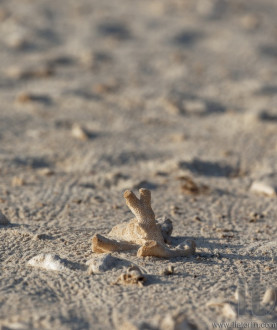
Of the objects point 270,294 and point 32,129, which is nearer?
point 270,294

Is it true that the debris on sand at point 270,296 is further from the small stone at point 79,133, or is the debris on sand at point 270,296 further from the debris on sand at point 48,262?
the small stone at point 79,133

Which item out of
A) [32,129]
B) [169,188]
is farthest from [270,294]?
[32,129]

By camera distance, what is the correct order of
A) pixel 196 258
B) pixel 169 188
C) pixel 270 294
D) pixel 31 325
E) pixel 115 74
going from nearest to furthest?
pixel 31 325 → pixel 270 294 → pixel 196 258 → pixel 169 188 → pixel 115 74

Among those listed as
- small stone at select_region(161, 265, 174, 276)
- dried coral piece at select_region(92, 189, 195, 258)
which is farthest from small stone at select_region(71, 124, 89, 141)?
small stone at select_region(161, 265, 174, 276)

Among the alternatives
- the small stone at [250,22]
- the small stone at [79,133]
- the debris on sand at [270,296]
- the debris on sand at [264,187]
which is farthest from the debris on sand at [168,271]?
→ the small stone at [250,22]

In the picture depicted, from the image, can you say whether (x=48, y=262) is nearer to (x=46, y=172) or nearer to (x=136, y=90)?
(x=46, y=172)

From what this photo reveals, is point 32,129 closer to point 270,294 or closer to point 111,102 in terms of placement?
point 111,102
